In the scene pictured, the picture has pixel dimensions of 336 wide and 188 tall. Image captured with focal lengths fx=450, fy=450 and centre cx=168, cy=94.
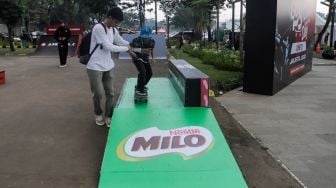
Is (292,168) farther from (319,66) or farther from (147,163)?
(319,66)

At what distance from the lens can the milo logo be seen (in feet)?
16.3

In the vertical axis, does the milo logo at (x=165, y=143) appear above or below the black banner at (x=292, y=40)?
below

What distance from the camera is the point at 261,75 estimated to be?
10.8 m

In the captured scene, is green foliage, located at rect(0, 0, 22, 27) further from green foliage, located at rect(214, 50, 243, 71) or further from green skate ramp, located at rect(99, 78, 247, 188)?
green skate ramp, located at rect(99, 78, 247, 188)

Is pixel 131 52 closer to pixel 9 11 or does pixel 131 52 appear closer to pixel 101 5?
pixel 9 11

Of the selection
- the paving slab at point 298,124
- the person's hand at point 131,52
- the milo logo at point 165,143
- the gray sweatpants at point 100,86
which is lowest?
the paving slab at point 298,124

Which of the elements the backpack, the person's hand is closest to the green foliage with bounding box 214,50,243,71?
the person's hand

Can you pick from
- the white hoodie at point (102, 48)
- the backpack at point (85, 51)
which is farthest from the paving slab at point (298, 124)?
the backpack at point (85, 51)

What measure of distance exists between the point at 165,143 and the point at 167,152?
0.66ft

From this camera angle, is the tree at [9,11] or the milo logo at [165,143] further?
the tree at [9,11]

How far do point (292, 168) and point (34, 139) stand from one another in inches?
139

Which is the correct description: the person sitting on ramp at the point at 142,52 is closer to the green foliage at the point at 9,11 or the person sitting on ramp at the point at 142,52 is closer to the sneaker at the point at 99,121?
the sneaker at the point at 99,121

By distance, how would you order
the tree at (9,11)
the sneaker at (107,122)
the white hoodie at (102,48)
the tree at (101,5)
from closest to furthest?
the white hoodie at (102,48)
the sneaker at (107,122)
the tree at (9,11)
the tree at (101,5)

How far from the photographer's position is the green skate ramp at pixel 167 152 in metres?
4.51
